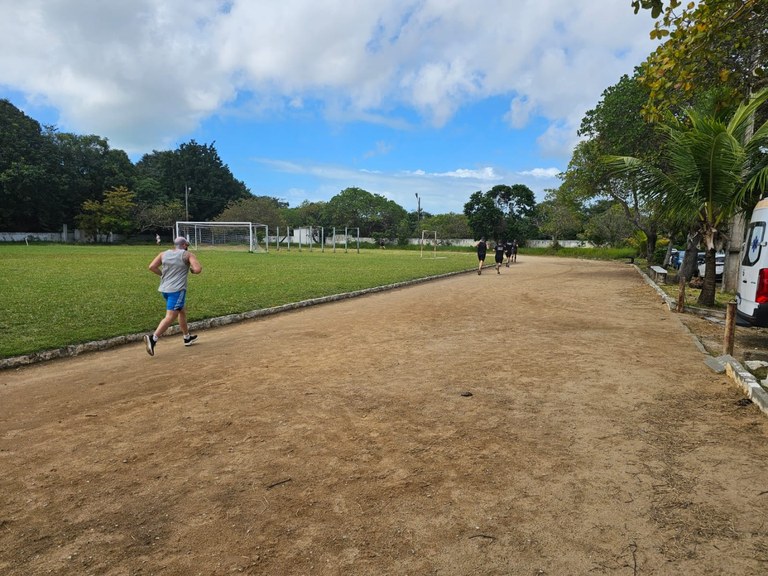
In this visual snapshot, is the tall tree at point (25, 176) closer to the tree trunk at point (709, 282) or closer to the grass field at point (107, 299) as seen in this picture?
the grass field at point (107, 299)

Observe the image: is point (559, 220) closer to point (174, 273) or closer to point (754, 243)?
point (754, 243)

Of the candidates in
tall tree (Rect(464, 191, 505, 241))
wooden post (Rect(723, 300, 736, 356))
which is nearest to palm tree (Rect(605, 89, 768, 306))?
wooden post (Rect(723, 300, 736, 356))

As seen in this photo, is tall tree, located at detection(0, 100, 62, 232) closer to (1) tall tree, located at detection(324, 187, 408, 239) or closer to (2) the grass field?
(1) tall tree, located at detection(324, 187, 408, 239)

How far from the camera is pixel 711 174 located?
10188mm

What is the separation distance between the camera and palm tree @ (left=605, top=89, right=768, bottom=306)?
9750 millimetres

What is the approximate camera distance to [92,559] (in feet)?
8.10

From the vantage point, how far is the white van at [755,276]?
6.77 m

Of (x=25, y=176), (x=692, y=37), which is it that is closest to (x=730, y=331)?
(x=692, y=37)

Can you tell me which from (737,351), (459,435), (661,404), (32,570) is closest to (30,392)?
(32,570)

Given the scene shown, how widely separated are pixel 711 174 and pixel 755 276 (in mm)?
4075

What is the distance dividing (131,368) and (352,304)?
6.60 m

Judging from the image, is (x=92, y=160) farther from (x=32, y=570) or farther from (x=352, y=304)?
(x=32, y=570)

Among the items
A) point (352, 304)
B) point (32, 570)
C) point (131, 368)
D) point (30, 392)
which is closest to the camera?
point (32, 570)

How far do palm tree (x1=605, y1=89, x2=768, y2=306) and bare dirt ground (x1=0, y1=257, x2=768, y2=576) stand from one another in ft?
17.7
